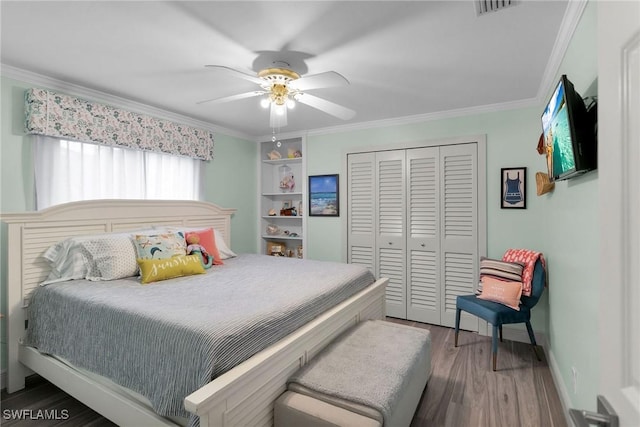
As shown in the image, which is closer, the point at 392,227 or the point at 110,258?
the point at 110,258

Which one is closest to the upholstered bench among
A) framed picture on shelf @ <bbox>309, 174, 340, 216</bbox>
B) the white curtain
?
framed picture on shelf @ <bbox>309, 174, 340, 216</bbox>

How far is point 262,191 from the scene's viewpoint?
5.01m

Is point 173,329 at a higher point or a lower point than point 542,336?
higher

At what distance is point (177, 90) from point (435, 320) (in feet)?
12.0

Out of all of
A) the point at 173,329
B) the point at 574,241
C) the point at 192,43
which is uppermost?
the point at 192,43

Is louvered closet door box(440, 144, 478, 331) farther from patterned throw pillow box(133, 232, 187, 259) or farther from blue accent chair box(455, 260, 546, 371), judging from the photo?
patterned throw pillow box(133, 232, 187, 259)

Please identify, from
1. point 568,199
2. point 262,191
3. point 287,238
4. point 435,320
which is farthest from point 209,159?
point 568,199

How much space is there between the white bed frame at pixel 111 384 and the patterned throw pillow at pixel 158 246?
0.46m

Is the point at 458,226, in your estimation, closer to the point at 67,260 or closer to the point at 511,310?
the point at 511,310

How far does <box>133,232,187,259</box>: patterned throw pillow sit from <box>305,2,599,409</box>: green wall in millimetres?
2039

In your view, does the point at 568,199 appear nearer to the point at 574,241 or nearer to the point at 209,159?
the point at 574,241

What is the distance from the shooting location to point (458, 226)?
3.63 metres

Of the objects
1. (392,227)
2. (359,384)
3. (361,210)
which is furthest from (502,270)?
(359,384)

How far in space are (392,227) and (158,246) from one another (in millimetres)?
2618
